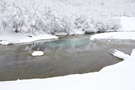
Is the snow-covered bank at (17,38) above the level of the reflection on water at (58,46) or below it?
above

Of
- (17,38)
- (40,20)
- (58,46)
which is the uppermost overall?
(40,20)

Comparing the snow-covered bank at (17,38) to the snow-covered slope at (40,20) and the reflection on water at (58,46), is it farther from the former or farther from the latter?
the reflection on water at (58,46)

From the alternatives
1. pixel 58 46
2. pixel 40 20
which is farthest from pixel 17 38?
pixel 58 46

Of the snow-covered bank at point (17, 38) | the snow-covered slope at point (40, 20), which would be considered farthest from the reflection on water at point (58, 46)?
the snow-covered slope at point (40, 20)

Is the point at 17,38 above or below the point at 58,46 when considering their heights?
above

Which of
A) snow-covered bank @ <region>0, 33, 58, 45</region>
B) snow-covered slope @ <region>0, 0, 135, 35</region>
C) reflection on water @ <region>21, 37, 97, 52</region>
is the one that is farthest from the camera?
snow-covered slope @ <region>0, 0, 135, 35</region>

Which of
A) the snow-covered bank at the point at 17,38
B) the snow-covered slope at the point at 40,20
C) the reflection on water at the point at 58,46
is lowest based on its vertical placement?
the reflection on water at the point at 58,46

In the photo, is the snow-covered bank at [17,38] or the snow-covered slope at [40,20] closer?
the snow-covered bank at [17,38]

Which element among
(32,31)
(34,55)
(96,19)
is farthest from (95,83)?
(96,19)

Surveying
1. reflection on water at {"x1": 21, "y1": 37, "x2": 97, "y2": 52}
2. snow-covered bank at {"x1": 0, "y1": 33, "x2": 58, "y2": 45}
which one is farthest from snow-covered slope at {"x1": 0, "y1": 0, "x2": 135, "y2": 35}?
reflection on water at {"x1": 21, "y1": 37, "x2": 97, "y2": 52}

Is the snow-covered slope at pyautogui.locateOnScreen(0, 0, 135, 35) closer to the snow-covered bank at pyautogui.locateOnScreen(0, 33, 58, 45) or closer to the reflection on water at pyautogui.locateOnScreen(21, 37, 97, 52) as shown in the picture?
→ the snow-covered bank at pyautogui.locateOnScreen(0, 33, 58, 45)

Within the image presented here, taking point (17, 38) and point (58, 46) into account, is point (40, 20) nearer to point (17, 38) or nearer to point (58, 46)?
point (17, 38)

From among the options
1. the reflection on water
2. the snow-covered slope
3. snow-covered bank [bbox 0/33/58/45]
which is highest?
the snow-covered slope

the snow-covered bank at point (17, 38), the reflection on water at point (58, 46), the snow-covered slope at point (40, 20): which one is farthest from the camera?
the snow-covered slope at point (40, 20)
